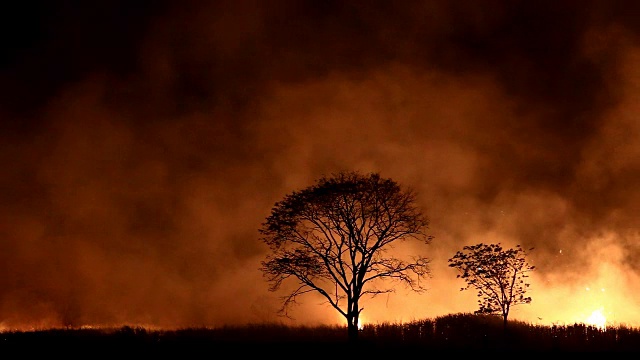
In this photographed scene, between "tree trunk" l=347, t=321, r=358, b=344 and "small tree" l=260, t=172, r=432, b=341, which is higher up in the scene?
"small tree" l=260, t=172, r=432, b=341

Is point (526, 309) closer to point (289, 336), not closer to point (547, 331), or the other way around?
point (547, 331)

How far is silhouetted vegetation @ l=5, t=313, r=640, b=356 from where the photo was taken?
31.5 metres

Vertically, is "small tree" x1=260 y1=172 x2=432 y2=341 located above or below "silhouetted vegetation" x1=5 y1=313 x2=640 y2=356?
above

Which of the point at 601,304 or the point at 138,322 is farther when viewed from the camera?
the point at 138,322

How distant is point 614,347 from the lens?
3444 centimetres

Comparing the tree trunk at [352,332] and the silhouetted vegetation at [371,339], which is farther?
the tree trunk at [352,332]

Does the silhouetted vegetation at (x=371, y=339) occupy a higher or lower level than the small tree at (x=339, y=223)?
lower

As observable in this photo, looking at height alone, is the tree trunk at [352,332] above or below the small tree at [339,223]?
below

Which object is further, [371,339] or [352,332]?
[371,339]

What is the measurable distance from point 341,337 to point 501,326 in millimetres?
11679

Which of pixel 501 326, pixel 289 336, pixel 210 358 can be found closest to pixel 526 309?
pixel 501 326

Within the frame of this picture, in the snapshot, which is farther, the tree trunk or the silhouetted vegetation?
the tree trunk

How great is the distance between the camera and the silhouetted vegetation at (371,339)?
31.5 metres

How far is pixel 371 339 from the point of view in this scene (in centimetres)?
3828
